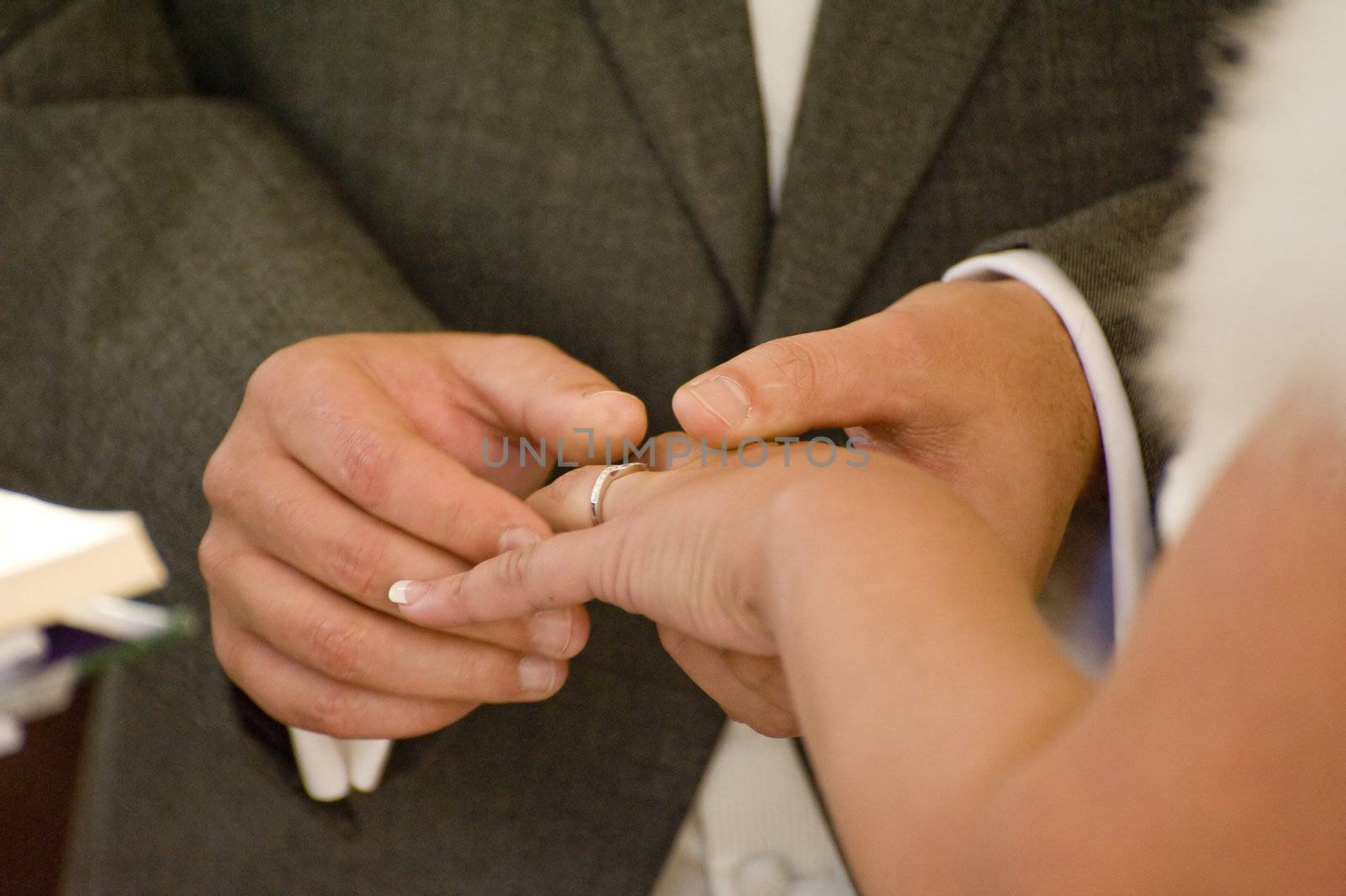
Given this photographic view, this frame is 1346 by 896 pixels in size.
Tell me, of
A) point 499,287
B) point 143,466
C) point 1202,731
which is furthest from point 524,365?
point 1202,731

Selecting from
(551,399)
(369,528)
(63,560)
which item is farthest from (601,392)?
(63,560)

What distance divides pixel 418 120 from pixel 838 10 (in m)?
0.25

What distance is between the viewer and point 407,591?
0.41 metres

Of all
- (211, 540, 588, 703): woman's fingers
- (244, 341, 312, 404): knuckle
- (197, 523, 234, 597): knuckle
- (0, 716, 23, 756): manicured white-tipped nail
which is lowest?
(211, 540, 588, 703): woman's fingers

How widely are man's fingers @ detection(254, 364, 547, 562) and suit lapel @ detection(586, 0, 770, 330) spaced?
189 millimetres

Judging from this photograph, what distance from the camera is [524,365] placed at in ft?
1.50

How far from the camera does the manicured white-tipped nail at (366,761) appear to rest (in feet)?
1.70

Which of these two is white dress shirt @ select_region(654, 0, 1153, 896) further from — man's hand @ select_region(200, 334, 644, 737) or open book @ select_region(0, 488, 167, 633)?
open book @ select_region(0, 488, 167, 633)

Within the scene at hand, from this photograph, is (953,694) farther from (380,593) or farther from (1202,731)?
(380,593)

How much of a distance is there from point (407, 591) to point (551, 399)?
112 millimetres

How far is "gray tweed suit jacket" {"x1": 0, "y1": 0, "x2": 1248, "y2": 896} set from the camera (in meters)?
0.49

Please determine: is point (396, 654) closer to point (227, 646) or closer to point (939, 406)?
point (227, 646)

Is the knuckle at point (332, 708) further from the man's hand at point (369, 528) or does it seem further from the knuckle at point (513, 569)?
the knuckle at point (513, 569)

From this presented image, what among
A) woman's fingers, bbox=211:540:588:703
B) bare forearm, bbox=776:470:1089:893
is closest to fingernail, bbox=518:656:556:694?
woman's fingers, bbox=211:540:588:703
